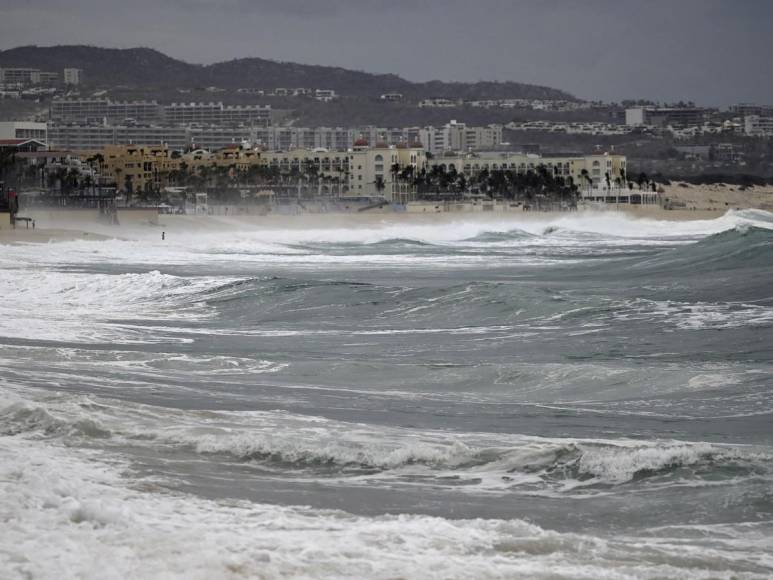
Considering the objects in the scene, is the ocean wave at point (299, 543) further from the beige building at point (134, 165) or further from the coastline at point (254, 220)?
the beige building at point (134, 165)

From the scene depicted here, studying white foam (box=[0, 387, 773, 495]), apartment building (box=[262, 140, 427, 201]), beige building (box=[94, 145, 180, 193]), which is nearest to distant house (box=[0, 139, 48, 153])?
beige building (box=[94, 145, 180, 193])

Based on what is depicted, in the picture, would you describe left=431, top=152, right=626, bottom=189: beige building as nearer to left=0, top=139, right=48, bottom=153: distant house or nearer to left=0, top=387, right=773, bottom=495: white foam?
left=0, top=139, right=48, bottom=153: distant house

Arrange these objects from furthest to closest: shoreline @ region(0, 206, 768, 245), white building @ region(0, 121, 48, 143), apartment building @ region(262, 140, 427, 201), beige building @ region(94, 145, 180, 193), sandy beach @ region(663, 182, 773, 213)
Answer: sandy beach @ region(663, 182, 773, 213), white building @ region(0, 121, 48, 143), beige building @ region(94, 145, 180, 193), apartment building @ region(262, 140, 427, 201), shoreline @ region(0, 206, 768, 245)

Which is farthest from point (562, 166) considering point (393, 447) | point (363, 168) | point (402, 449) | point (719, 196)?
point (402, 449)

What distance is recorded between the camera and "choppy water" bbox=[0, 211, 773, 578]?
7.47 m

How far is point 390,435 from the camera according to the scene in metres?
10.9

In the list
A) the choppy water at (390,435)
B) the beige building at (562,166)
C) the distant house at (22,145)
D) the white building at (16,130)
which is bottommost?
the choppy water at (390,435)

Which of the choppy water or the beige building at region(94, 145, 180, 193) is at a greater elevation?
the beige building at region(94, 145, 180, 193)

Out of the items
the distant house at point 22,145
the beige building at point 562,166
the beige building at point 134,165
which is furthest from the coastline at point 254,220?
the beige building at point 134,165

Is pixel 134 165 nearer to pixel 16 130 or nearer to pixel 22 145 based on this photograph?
pixel 22 145

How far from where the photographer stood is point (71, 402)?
38.5 feet

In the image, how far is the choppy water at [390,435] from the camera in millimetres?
7473

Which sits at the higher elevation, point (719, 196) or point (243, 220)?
point (243, 220)

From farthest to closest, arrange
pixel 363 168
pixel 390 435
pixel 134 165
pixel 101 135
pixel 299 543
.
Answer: pixel 101 135
pixel 363 168
pixel 134 165
pixel 390 435
pixel 299 543
